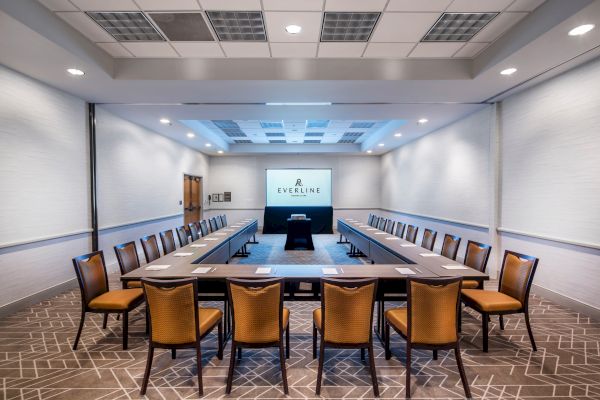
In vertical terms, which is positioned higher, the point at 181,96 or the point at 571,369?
the point at 181,96

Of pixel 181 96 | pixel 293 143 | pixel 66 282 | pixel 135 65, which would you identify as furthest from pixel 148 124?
pixel 293 143

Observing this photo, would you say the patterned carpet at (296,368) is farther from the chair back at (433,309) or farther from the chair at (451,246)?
the chair at (451,246)

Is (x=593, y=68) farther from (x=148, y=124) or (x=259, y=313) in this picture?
(x=148, y=124)

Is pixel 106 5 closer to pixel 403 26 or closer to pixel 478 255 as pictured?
pixel 403 26

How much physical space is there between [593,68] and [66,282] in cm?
781

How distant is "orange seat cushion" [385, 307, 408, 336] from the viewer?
239 centimetres

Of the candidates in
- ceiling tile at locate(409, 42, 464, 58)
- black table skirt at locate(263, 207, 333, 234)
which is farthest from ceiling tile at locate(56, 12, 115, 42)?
black table skirt at locate(263, 207, 333, 234)

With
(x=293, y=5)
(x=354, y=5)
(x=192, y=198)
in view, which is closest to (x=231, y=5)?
(x=293, y=5)

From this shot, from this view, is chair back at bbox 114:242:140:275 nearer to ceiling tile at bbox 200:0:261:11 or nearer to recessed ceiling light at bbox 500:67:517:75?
ceiling tile at bbox 200:0:261:11

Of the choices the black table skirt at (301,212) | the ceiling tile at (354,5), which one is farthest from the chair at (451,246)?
the black table skirt at (301,212)

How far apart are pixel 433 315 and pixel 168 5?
12.2 ft

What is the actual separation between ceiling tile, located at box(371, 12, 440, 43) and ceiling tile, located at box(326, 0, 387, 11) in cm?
18

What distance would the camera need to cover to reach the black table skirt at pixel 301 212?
429 inches

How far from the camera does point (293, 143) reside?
35.8ft
